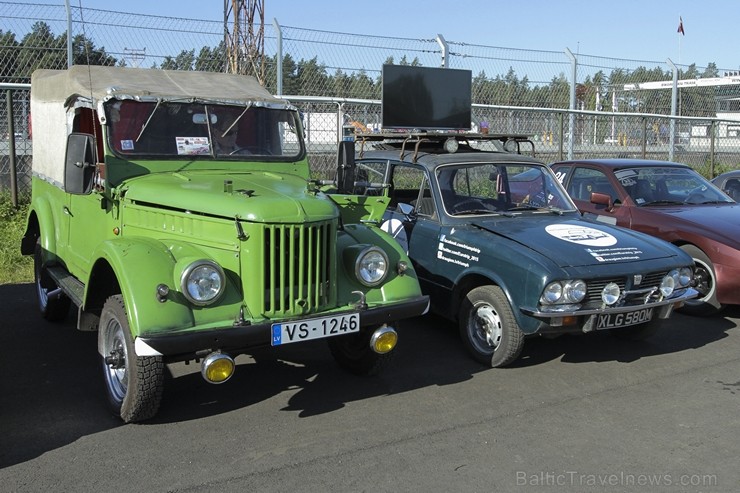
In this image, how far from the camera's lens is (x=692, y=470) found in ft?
12.7

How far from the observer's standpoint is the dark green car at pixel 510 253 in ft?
17.0

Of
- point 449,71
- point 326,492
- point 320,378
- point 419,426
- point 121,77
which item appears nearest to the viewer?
point 326,492

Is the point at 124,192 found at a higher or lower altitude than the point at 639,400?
higher

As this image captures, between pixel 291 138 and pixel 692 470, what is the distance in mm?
3864

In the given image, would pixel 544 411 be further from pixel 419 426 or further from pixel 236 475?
pixel 236 475

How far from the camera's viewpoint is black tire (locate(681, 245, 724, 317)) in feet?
22.4

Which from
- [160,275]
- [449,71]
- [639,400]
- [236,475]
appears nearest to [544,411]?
[639,400]

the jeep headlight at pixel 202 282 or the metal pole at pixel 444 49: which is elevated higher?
the metal pole at pixel 444 49

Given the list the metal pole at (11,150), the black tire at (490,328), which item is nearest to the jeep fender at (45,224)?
the metal pole at (11,150)

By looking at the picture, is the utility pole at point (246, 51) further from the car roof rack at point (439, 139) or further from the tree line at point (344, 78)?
the car roof rack at point (439, 139)

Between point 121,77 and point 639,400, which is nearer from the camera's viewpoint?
point 639,400

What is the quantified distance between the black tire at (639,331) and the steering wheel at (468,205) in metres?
1.64

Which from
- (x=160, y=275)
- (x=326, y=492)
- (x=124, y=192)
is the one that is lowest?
(x=326, y=492)

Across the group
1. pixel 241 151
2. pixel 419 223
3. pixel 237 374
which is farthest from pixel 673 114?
pixel 237 374
